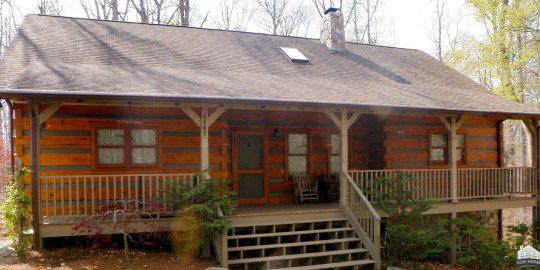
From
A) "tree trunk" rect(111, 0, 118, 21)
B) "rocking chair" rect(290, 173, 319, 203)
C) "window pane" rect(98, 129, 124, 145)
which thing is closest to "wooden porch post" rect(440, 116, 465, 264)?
"rocking chair" rect(290, 173, 319, 203)

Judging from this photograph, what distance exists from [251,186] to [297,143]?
177cm

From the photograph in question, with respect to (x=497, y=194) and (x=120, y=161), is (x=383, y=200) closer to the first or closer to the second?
(x=497, y=194)

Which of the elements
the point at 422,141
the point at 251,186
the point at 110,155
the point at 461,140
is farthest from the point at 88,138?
the point at 461,140

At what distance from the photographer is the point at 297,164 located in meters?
11.2

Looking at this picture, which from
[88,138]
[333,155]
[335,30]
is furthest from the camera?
[335,30]

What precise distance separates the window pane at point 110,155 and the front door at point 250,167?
Answer: 9.21 ft

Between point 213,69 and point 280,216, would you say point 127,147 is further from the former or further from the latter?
point 280,216

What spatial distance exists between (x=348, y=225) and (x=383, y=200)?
3.52 ft

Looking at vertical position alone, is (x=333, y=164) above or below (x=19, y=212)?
above

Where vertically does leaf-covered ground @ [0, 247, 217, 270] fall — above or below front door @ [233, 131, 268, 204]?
below

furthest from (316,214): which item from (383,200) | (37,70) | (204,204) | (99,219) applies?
(37,70)

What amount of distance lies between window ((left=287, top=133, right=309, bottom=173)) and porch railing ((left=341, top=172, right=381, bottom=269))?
232 centimetres

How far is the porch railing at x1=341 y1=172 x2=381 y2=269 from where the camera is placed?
7.90m

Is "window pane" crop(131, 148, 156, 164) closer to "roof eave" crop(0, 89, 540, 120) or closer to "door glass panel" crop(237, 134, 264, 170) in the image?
"roof eave" crop(0, 89, 540, 120)
